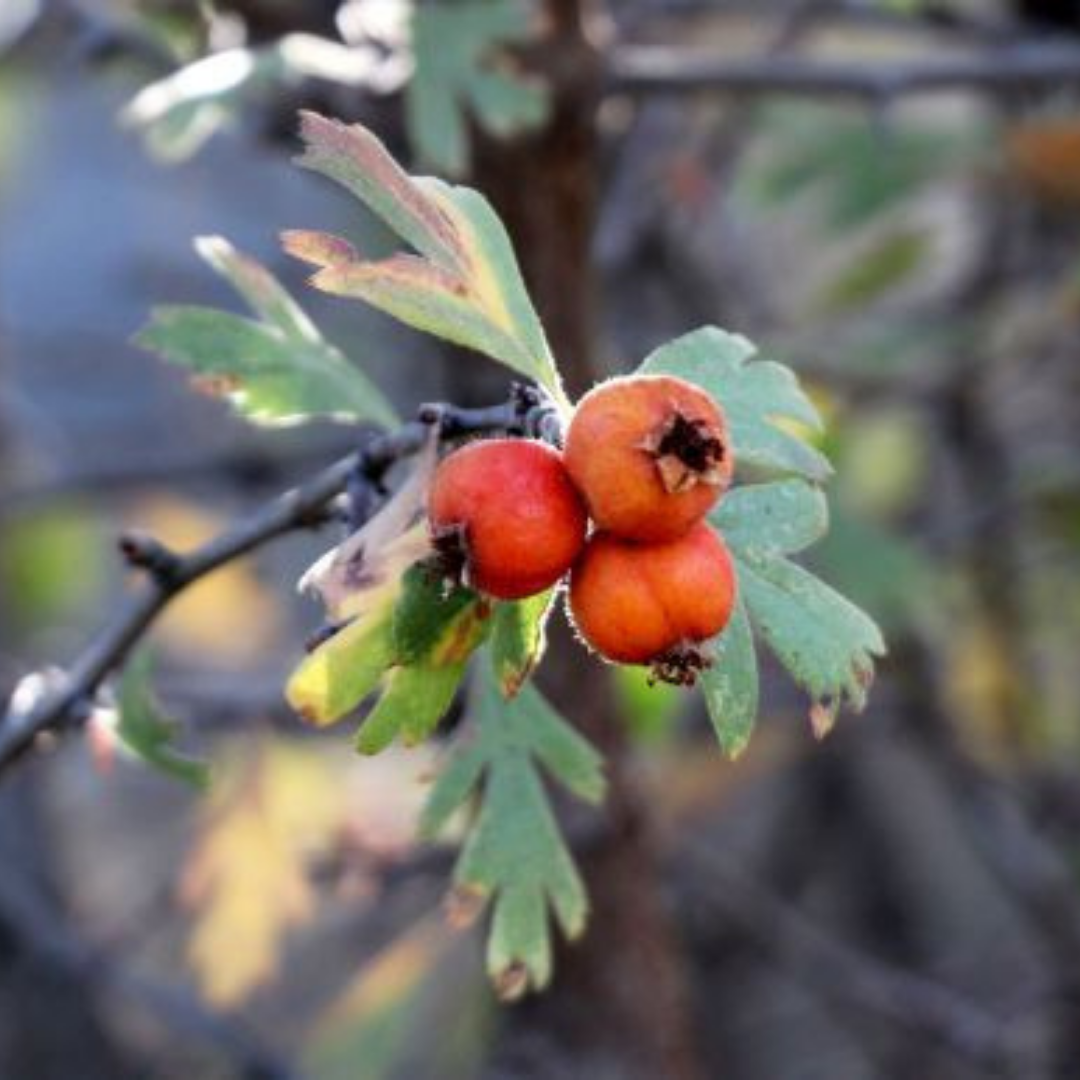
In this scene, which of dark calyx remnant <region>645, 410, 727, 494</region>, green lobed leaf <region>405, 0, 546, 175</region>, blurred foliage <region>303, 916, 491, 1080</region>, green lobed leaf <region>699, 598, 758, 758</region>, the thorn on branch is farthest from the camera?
blurred foliage <region>303, 916, 491, 1080</region>

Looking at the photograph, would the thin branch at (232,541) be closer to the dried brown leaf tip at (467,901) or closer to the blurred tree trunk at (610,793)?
the dried brown leaf tip at (467,901)

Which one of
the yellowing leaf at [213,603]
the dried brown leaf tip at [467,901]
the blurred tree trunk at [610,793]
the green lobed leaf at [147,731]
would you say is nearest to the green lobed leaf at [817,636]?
the dried brown leaf tip at [467,901]

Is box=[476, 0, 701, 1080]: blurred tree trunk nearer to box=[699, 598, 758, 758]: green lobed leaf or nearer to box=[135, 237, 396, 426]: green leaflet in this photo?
box=[135, 237, 396, 426]: green leaflet

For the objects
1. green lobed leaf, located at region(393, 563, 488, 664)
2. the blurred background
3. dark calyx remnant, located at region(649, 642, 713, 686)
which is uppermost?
green lobed leaf, located at region(393, 563, 488, 664)

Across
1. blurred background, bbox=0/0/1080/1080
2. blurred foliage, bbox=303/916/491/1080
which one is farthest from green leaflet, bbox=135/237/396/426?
blurred foliage, bbox=303/916/491/1080

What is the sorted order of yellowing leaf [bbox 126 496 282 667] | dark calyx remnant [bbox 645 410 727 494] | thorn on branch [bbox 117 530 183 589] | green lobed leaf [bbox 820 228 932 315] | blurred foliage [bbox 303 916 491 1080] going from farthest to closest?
1. yellowing leaf [bbox 126 496 282 667]
2. green lobed leaf [bbox 820 228 932 315]
3. blurred foliage [bbox 303 916 491 1080]
4. thorn on branch [bbox 117 530 183 589]
5. dark calyx remnant [bbox 645 410 727 494]

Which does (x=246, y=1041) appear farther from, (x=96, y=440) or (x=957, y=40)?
(x=96, y=440)

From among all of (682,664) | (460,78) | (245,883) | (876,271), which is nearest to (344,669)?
(682,664)

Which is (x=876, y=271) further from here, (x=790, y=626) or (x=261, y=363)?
(x=790, y=626)
